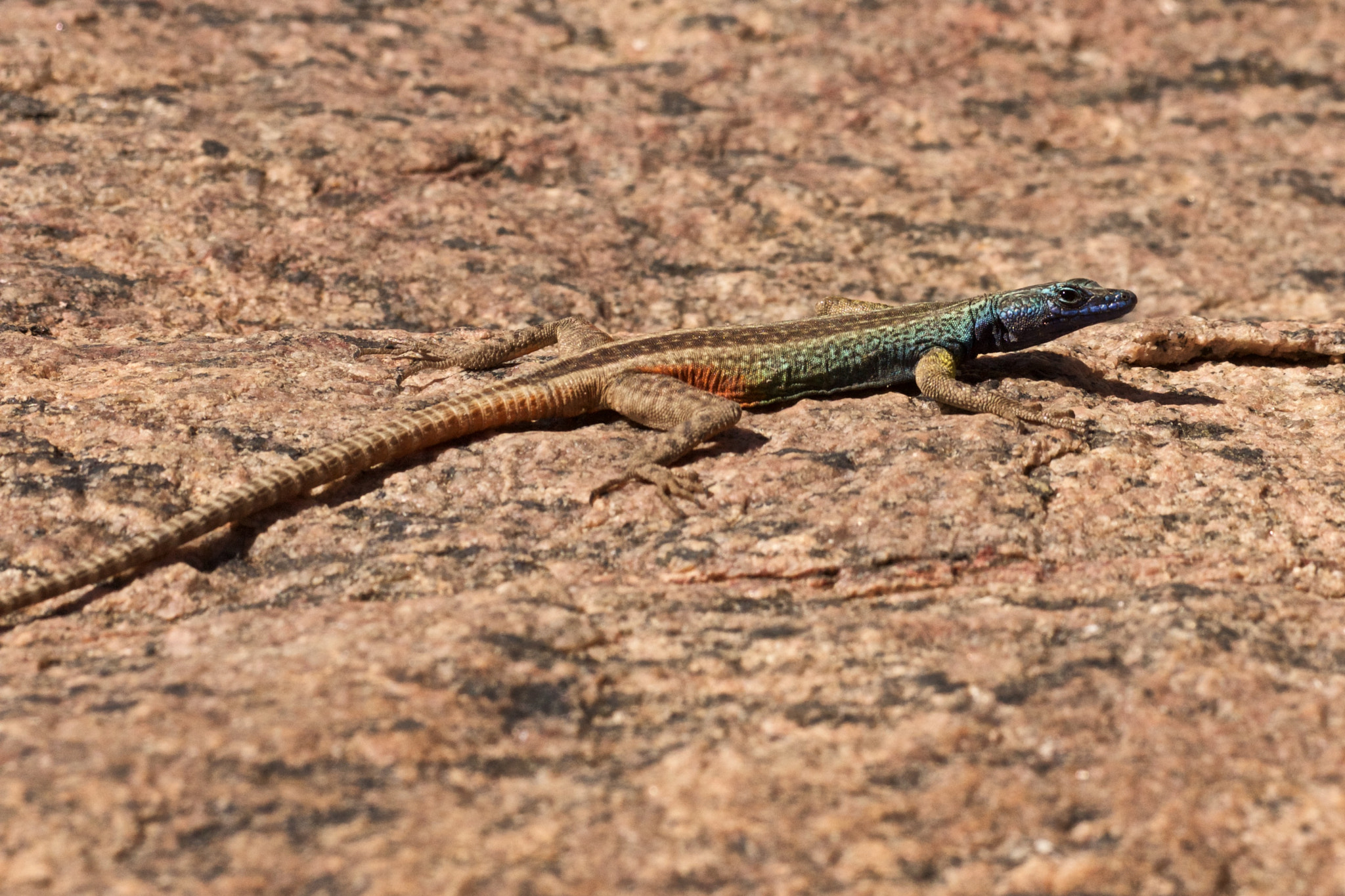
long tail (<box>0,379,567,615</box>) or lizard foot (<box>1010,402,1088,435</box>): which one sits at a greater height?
lizard foot (<box>1010,402,1088,435</box>)

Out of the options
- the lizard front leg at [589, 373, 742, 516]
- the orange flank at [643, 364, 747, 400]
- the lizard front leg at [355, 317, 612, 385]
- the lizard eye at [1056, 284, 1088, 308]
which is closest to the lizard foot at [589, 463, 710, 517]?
the lizard front leg at [589, 373, 742, 516]

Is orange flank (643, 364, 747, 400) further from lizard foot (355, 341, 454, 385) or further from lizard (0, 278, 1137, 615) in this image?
lizard foot (355, 341, 454, 385)

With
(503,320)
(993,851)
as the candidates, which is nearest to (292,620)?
(993,851)

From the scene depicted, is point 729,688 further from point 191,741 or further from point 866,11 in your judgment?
point 866,11

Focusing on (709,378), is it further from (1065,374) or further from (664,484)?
(1065,374)

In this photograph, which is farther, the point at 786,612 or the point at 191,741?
the point at 786,612

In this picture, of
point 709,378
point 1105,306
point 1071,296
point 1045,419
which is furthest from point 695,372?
point 1105,306
